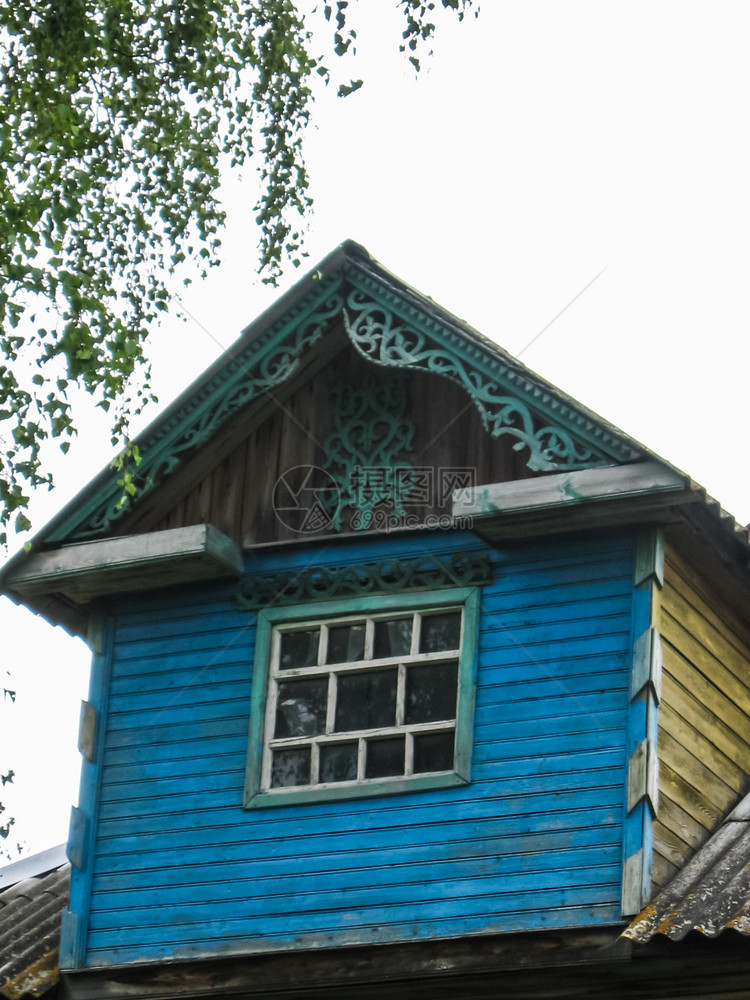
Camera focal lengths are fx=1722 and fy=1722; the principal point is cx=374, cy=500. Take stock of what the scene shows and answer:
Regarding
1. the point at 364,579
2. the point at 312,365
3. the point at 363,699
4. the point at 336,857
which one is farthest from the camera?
the point at 312,365

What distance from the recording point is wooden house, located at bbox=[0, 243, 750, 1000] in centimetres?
938

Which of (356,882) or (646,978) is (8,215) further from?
(646,978)

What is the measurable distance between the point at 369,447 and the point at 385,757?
2.04 meters

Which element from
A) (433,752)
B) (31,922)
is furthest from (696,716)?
(31,922)

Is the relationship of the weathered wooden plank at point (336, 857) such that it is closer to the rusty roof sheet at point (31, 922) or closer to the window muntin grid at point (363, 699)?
the window muntin grid at point (363, 699)

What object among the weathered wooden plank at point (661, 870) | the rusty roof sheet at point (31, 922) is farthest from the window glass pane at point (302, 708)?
the weathered wooden plank at point (661, 870)

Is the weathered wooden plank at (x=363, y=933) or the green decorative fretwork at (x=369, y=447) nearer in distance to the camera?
the weathered wooden plank at (x=363, y=933)

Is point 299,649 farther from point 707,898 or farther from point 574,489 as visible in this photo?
point 707,898

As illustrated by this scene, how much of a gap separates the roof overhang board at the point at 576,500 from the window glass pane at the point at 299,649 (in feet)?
4.21

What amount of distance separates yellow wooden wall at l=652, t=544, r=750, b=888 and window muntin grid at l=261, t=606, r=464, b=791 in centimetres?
122

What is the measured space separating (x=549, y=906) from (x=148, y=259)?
4.51 meters

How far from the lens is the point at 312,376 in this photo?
37.3 ft

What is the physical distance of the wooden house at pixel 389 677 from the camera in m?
9.38

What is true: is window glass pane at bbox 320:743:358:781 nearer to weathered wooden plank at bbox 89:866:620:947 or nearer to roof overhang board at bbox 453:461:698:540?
weathered wooden plank at bbox 89:866:620:947
